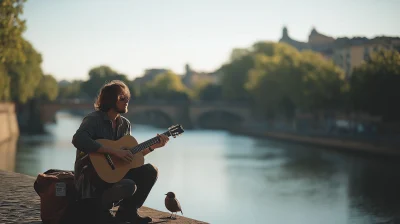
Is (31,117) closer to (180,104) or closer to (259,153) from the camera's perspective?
(180,104)

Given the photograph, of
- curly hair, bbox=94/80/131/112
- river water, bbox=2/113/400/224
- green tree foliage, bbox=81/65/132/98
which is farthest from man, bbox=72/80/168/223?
green tree foliage, bbox=81/65/132/98

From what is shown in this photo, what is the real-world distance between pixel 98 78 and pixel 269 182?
75.3 m

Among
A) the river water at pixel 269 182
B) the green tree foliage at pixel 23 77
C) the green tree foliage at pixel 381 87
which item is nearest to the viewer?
the river water at pixel 269 182

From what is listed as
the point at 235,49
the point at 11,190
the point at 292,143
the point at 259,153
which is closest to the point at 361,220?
the point at 11,190

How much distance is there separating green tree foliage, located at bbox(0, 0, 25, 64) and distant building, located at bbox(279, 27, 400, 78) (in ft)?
63.4

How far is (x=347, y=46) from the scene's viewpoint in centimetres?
7081

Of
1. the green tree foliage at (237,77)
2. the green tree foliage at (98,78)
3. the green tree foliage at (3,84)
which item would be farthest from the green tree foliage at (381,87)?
the green tree foliage at (98,78)

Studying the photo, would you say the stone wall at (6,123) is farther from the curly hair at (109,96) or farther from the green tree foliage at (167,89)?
the green tree foliage at (167,89)

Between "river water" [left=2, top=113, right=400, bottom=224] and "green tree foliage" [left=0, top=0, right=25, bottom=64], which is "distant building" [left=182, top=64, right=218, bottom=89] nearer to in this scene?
"river water" [left=2, top=113, right=400, bottom=224]

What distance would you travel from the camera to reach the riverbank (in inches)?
1635

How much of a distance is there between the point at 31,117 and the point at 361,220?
61.4m

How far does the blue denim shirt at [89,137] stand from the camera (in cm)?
691

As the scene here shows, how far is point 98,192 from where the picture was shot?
23.4 feet

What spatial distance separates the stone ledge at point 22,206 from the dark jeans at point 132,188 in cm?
75
